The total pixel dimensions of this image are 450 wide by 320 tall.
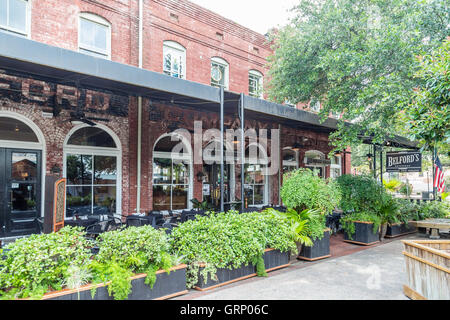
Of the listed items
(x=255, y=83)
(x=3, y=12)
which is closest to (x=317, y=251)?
(x=255, y=83)

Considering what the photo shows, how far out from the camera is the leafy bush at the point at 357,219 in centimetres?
841

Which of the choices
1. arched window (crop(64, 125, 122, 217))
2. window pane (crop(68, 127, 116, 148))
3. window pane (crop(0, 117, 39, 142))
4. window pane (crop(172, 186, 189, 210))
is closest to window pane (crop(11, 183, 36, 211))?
arched window (crop(64, 125, 122, 217))

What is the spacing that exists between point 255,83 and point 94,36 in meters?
7.19

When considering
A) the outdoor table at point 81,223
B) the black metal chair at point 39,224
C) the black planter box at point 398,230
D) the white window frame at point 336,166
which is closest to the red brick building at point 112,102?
the black metal chair at point 39,224

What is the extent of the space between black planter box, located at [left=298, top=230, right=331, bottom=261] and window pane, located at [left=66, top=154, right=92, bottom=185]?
20.4 feet

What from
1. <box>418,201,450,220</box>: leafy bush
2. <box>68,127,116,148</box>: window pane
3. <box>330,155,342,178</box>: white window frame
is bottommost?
<box>418,201,450,220</box>: leafy bush

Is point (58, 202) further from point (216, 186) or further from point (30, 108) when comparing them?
point (216, 186)

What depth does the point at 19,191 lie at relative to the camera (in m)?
7.79

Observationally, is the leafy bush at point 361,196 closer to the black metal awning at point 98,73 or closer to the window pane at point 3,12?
the black metal awning at point 98,73

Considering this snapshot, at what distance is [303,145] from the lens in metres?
15.5

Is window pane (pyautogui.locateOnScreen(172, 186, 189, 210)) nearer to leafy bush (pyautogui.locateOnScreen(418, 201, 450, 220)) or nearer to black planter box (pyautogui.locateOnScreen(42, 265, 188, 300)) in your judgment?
black planter box (pyautogui.locateOnScreen(42, 265, 188, 300))

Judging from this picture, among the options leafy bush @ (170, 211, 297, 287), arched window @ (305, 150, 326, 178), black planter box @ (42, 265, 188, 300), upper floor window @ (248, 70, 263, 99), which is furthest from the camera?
arched window @ (305, 150, 326, 178)

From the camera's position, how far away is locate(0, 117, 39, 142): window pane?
7512 millimetres
